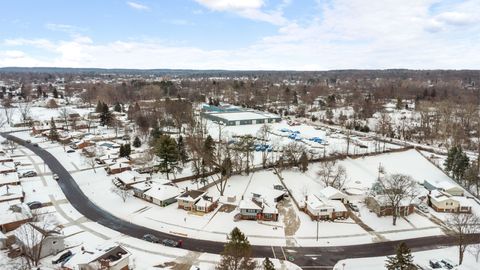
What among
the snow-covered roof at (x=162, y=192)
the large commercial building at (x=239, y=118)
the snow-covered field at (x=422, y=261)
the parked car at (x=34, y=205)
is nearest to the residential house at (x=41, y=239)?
the parked car at (x=34, y=205)

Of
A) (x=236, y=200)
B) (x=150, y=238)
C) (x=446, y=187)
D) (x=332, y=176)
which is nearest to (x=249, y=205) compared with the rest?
(x=236, y=200)

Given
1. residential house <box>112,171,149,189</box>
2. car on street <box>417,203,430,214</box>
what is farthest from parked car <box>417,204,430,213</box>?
residential house <box>112,171,149,189</box>

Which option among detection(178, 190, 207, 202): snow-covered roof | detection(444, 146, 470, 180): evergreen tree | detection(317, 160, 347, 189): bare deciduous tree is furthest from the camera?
detection(444, 146, 470, 180): evergreen tree

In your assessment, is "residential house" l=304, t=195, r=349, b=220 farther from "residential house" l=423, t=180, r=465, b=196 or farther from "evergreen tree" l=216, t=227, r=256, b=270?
"residential house" l=423, t=180, r=465, b=196

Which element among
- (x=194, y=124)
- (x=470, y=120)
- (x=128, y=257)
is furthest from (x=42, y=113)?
(x=470, y=120)

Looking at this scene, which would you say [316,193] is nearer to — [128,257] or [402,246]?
[402,246]

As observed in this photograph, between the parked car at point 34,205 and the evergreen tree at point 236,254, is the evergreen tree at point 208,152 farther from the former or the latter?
the evergreen tree at point 236,254

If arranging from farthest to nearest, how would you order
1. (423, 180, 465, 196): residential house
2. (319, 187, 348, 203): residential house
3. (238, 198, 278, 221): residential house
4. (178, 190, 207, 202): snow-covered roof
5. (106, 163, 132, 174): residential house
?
1. (106, 163, 132, 174): residential house
2. (423, 180, 465, 196): residential house
3. (319, 187, 348, 203): residential house
4. (178, 190, 207, 202): snow-covered roof
5. (238, 198, 278, 221): residential house
